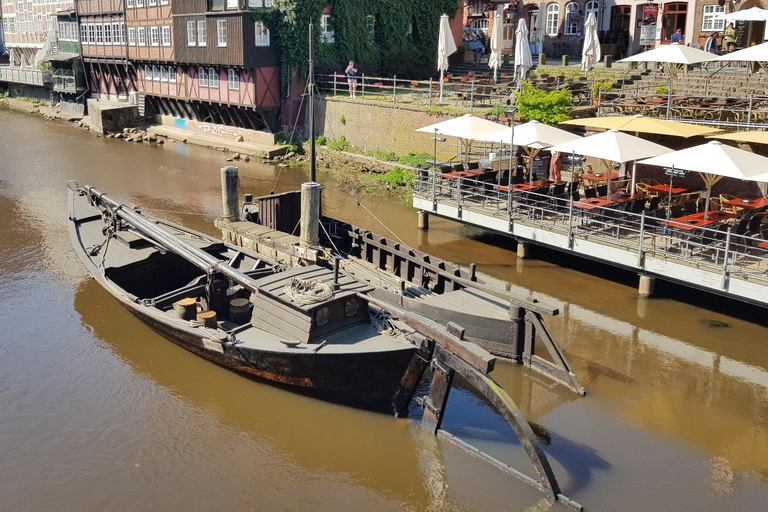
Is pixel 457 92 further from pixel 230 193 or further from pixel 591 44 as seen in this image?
pixel 230 193

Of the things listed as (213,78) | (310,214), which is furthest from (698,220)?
(213,78)

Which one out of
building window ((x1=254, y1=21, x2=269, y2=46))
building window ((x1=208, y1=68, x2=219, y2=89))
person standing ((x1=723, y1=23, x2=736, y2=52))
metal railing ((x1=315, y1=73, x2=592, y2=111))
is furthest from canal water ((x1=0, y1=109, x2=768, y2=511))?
building window ((x1=208, y1=68, x2=219, y2=89))

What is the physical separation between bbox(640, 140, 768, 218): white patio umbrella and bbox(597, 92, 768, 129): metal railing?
202 inches

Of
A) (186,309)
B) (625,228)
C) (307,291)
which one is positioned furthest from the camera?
(625,228)

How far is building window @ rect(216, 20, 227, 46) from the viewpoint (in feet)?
108

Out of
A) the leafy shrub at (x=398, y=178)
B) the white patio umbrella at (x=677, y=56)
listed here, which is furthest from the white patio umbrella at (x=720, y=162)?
the leafy shrub at (x=398, y=178)

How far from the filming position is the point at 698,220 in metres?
16.0

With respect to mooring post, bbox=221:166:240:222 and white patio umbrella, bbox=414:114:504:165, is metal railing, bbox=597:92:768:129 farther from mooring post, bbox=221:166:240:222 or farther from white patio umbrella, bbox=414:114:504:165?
mooring post, bbox=221:166:240:222

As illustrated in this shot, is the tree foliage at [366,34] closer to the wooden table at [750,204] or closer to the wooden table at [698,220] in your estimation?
the wooden table at [698,220]

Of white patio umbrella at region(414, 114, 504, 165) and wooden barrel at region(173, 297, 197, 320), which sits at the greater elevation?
white patio umbrella at region(414, 114, 504, 165)

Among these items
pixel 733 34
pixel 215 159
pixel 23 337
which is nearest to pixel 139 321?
pixel 23 337

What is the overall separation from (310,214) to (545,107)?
11392mm

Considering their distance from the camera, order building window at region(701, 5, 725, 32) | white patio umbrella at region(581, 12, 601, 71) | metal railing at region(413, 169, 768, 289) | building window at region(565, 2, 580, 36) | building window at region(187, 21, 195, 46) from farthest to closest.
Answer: building window at region(565, 2, 580, 36)
building window at region(187, 21, 195, 46)
building window at region(701, 5, 725, 32)
white patio umbrella at region(581, 12, 601, 71)
metal railing at region(413, 169, 768, 289)

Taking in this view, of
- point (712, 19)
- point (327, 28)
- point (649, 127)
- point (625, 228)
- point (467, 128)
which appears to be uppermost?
point (712, 19)
